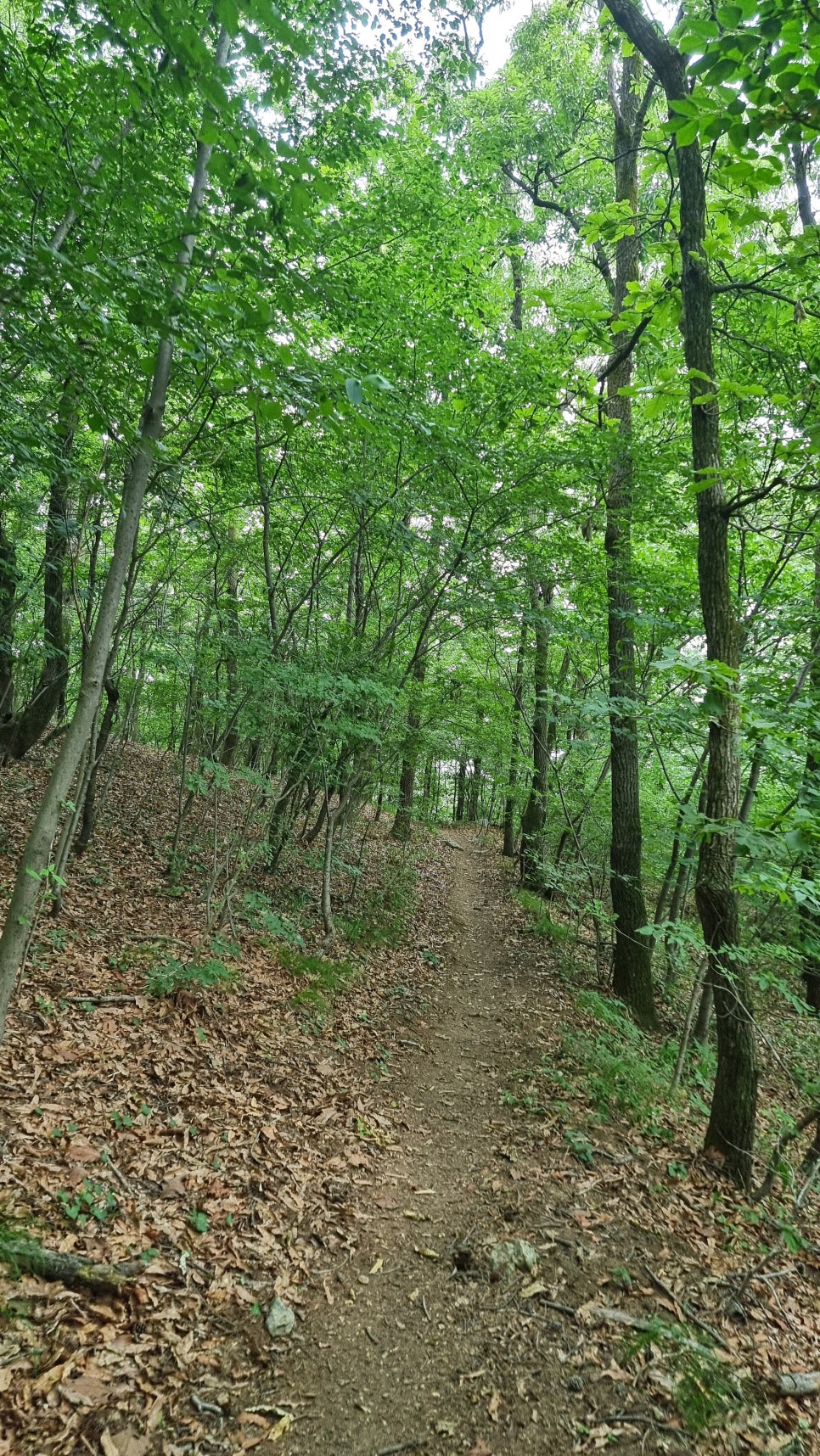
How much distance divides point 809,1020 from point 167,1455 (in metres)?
10.4

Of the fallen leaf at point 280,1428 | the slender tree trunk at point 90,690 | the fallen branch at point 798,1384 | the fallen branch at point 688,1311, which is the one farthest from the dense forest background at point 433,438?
the fallen leaf at point 280,1428

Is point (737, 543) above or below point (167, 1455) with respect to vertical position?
above

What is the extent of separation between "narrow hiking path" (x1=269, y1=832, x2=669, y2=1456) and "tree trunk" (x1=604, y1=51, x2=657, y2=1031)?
3.27m

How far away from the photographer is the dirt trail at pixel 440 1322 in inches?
111

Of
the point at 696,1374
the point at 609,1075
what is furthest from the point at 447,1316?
the point at 609,1075

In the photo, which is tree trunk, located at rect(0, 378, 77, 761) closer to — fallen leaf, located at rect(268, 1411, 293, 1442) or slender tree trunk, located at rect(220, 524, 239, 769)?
slender tree trunk, located at rect(220, 524, 239, 769)

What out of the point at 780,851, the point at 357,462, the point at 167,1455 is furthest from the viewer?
the point at 357,462

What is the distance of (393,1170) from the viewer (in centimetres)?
461

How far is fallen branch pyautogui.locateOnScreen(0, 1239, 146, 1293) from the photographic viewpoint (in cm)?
287

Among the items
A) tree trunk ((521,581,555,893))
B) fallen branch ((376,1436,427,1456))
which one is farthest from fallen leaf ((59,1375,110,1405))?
tree trunk ((521,581,555,893))

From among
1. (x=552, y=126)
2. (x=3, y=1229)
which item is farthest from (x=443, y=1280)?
(x=552, y=126)

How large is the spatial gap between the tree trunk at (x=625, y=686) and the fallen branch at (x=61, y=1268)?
6.78 meters

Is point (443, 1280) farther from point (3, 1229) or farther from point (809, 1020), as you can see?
point (809, 1020)

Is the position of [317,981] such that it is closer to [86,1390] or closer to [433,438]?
A: [86,1390]
